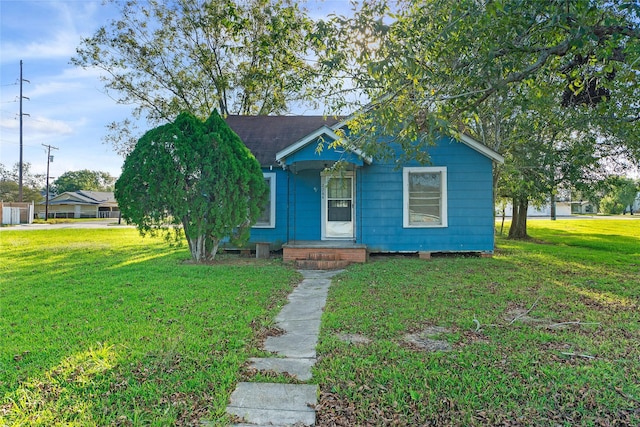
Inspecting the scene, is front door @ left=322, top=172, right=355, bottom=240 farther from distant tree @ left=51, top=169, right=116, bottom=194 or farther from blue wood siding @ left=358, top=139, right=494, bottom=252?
distant tree @ left=51, top=169, right=116, bottom=194

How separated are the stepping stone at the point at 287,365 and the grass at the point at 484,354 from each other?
0.34 ft

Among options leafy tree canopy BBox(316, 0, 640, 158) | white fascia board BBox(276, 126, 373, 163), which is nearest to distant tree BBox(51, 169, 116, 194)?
white fascia board BBox(276, 126, 373, 163)

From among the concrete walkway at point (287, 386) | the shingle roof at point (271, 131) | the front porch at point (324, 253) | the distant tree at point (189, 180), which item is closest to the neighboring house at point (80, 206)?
the shingle roof at point (271, 131)

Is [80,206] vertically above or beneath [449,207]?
above

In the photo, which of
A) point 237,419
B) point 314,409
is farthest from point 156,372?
point 314,409

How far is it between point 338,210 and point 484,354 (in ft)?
23.6

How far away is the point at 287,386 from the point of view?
2797 millimetres

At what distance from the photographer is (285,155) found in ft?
29.6

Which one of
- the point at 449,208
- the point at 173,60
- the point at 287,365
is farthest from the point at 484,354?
the point at 173,60

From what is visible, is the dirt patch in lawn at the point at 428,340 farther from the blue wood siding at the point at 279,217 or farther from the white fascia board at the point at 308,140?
the blue wood siding at the point at 279,217

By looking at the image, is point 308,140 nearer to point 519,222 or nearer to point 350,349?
point 350,349

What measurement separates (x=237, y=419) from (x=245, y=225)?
264 inches

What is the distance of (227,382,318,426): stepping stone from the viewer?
2.38 metres

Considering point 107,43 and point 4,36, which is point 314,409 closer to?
point 4,36
